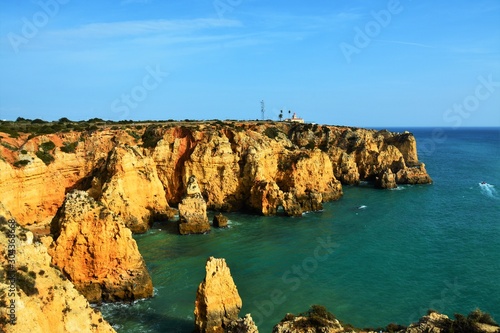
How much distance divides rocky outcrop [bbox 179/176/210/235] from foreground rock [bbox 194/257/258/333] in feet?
64.9

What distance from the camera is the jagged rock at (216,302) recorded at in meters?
22.3

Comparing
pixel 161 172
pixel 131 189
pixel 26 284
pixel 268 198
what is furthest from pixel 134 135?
pixel 26 284

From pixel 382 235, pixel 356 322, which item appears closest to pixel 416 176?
pixel 382 235

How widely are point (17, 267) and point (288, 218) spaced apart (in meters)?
37.2

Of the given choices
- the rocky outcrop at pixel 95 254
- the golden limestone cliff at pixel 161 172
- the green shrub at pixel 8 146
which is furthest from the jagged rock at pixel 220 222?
the green shrub at pixel 8 146

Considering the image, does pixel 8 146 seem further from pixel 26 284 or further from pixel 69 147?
pixel 26 284

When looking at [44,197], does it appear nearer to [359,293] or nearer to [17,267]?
[17,267]

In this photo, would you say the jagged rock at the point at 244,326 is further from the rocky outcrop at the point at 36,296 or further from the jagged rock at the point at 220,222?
the jagged rock at the point at 220,222

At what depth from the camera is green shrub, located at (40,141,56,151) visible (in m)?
45.0

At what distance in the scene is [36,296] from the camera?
1484cm

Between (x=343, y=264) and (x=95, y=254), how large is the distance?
20.0 metres

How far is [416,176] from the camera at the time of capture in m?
73.2

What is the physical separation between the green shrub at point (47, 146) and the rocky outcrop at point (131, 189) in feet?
22.2

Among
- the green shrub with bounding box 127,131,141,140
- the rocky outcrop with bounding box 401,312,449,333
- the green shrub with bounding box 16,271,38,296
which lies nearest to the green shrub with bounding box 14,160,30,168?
the green shrub with bounding box 127,131,141,140
